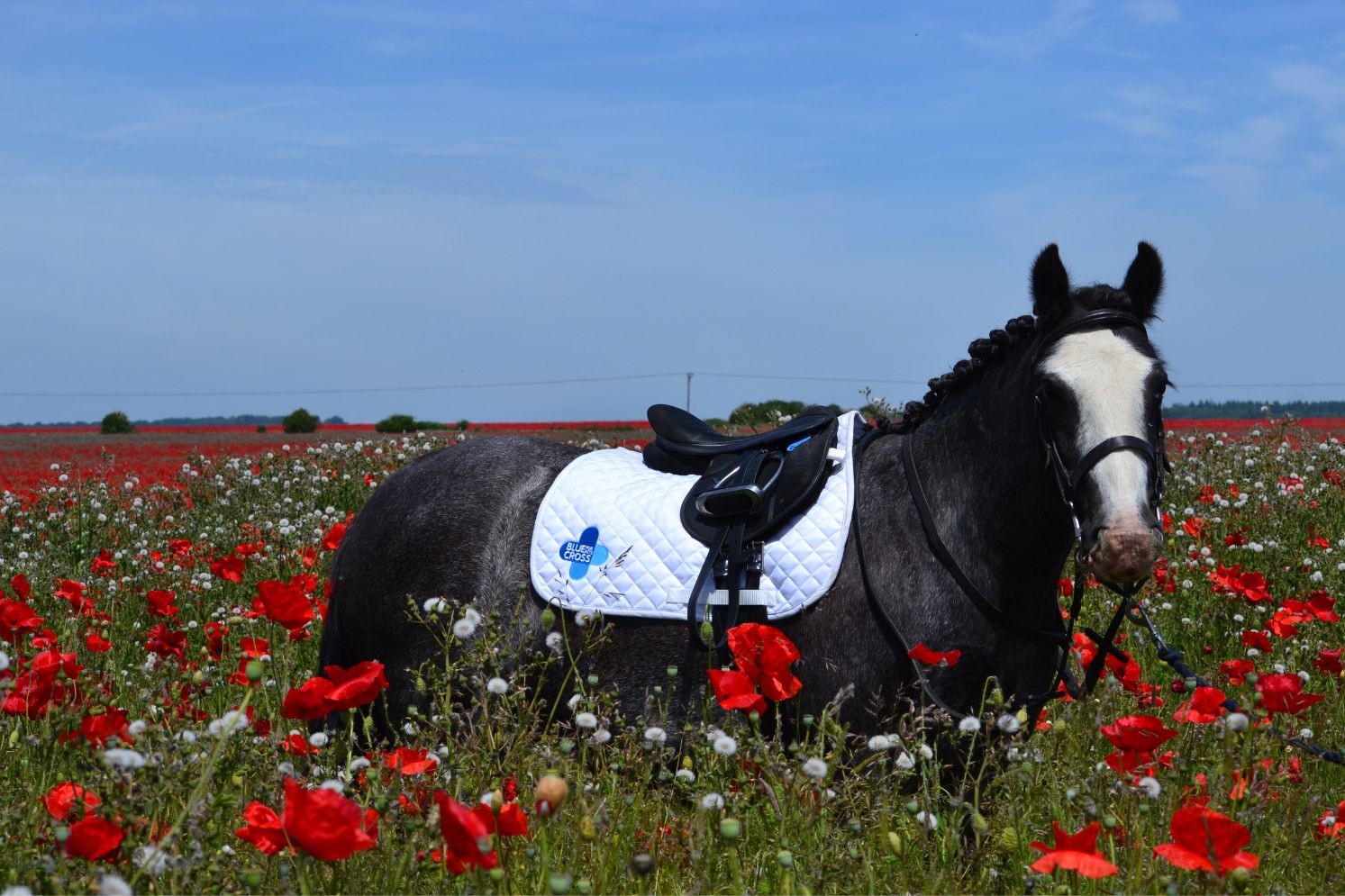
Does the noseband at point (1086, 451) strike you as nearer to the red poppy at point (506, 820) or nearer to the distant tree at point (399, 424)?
the red poppy at point (506, 820)

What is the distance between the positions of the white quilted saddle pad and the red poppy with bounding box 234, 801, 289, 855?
191 centimetres

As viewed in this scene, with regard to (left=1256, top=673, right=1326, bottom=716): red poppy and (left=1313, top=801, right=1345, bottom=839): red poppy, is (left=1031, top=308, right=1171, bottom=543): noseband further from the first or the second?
(left=1313, top=801, right=1345, bottom=839): red poppy

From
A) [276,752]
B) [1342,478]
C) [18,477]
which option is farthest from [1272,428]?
[18,477]

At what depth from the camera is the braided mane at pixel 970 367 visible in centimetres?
419

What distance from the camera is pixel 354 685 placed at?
2369 mm

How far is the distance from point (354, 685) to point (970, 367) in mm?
2829

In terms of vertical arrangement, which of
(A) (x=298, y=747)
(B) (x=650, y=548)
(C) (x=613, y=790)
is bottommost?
(C) (x=613, y=790)

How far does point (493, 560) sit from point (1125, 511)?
8.23 ft

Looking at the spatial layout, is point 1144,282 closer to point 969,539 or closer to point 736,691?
point 969,539

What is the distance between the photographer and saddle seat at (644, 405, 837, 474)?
4.74 m

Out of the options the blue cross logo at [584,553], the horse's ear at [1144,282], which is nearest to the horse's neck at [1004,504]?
the horse's ear at [1144,282]

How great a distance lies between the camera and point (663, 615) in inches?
169

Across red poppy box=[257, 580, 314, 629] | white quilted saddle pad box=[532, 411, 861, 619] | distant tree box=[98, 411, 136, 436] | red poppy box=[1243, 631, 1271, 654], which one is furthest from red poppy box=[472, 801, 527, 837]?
distant tree box=[98, 411, 136, 436]

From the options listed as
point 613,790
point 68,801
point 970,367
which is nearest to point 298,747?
point 68,801
